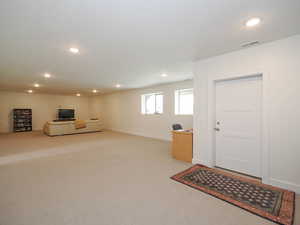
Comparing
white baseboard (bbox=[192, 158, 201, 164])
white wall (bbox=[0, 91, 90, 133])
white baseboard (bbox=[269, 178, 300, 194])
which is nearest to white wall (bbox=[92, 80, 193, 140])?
white wall (bbox=[0, 91, 90, 133])

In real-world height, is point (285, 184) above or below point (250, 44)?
below

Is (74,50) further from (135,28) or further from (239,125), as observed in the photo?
(239,125)

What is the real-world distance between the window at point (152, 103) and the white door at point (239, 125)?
11.4ft

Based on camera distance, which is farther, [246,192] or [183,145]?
[183,145]

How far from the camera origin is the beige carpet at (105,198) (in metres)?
1.56

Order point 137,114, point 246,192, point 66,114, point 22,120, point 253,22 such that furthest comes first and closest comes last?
point 66,114 → point 22,120 → point 137,114 → point 246,192 → point 253,22

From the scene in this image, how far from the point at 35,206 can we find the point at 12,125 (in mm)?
9001

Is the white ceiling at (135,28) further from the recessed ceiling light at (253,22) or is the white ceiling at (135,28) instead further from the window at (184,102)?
the window at (184,102)

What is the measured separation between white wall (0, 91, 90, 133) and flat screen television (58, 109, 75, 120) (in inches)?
19.0

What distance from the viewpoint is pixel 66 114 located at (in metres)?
9.25

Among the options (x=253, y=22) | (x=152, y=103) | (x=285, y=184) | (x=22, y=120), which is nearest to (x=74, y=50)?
(x=253, y=22)

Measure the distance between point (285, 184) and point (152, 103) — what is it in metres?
5.22

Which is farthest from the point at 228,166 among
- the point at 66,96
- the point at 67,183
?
the point at 66,96

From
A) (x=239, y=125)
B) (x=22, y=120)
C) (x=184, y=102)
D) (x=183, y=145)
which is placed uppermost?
(x=184, y=102)
